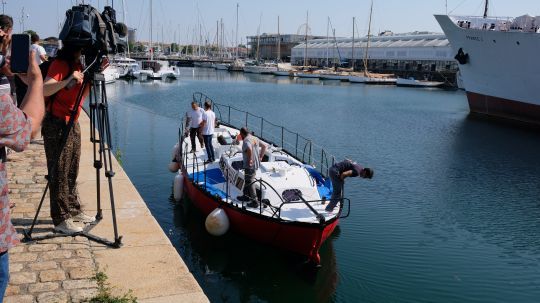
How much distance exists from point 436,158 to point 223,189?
1678cm

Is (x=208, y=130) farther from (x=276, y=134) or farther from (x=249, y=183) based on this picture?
(x=276, y=134)

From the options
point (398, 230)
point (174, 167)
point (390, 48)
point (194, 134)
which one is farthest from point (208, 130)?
point (390, 48)

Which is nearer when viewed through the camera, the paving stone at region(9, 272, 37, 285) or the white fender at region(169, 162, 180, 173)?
the paving stone at region(9, 272, 37, 285)

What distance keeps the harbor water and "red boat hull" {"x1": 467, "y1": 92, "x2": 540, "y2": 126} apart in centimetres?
957

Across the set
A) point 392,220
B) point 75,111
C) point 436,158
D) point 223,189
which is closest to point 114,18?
point 75,111

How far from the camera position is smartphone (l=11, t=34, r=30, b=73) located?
428cm

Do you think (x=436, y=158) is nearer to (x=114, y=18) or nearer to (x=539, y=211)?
(x=539, y=211)

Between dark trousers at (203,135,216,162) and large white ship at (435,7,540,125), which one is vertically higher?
large white ship at (435,7,540,125)

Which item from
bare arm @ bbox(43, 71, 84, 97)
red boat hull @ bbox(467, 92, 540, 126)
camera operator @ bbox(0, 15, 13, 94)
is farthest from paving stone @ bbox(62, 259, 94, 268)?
red boat hull @ bbox(467, 92, 540, 126)

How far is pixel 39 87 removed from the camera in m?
3.48

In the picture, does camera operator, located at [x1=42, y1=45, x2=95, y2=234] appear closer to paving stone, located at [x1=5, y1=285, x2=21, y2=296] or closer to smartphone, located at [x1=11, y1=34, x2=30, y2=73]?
paving stone, located at [x1=5, y1=285, x2=21, y2=296]

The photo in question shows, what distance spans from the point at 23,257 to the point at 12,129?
424 cm

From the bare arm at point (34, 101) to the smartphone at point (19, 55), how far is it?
0.84m

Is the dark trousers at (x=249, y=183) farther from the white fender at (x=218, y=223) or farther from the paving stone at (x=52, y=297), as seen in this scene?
the paving stone at (x=52, y=297)
